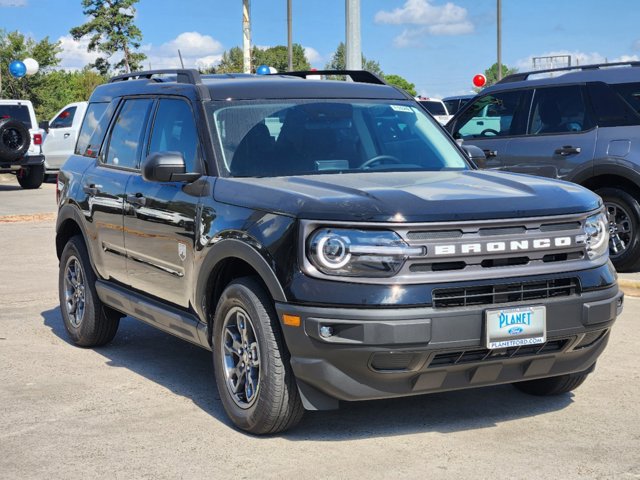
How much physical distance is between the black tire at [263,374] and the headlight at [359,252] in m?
0.45

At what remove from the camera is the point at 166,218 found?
6133 mm

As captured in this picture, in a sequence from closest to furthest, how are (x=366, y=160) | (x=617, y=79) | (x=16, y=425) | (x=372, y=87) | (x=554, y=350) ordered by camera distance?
(x=554, y=350) → (x=16, y=425) → (x=366, y=160) → (x=372, y=87) → (x=617, y=79)

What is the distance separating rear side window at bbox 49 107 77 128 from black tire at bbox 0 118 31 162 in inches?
106

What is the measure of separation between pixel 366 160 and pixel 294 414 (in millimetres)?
1685

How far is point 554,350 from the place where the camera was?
515 centimetres

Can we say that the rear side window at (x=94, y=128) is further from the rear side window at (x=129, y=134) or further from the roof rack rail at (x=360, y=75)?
the roof rack rail at (x=360, y=75)

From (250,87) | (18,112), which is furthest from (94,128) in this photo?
(18,112)

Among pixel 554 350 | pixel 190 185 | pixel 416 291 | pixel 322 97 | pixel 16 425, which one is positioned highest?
pixel 322 97

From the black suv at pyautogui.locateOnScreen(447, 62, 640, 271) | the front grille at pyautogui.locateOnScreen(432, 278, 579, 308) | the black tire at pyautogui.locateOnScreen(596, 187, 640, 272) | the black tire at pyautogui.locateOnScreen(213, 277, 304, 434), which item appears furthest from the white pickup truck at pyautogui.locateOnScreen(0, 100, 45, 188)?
the front grille at pyautogui.locateOnScreen(432, 278, 579, 308)

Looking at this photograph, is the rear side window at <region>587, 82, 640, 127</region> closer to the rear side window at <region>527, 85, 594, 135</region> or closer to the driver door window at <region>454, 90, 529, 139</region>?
the rear side window at <region>527, 85, 594, 135</region>

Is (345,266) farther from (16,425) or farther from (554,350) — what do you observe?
(16,425)

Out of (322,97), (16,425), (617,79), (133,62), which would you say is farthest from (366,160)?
(133,62)

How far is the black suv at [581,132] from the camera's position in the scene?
33.4 feet

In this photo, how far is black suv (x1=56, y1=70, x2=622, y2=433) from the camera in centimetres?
481
